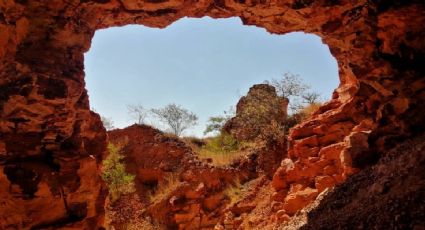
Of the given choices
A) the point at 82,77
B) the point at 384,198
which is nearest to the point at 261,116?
the point at 82,77

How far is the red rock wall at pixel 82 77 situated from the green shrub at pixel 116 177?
467 inches

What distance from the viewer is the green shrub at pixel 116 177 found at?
2198cm

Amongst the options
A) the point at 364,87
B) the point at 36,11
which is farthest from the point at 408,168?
the point at 36,11

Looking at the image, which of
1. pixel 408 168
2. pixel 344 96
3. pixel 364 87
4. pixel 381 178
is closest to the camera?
pixel 408 168

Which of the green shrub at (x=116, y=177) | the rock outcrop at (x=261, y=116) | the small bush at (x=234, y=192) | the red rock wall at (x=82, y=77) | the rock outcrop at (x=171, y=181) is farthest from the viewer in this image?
the green shrub at (x=116, y=177)

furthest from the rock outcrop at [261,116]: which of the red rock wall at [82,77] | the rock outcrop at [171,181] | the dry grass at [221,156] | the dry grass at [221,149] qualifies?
the red rock wall at [82,77]

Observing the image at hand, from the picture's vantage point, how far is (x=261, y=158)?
66.3ft

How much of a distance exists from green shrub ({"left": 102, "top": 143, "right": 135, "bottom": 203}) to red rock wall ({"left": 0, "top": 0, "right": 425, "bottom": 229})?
1185 centimetres

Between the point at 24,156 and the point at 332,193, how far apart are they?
22.7ft

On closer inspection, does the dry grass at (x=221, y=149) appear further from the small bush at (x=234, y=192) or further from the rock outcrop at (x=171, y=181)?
the small bush at (x=234, y=192)

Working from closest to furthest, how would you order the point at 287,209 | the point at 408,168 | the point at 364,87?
1. the point at 408,168
2. the point at 364,87
3. the point at 287,209

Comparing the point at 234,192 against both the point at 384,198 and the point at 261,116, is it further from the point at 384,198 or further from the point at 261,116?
the point at 384,198

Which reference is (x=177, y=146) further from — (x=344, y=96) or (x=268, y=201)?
(x=344, y=96)

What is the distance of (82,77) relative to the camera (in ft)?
32.3
